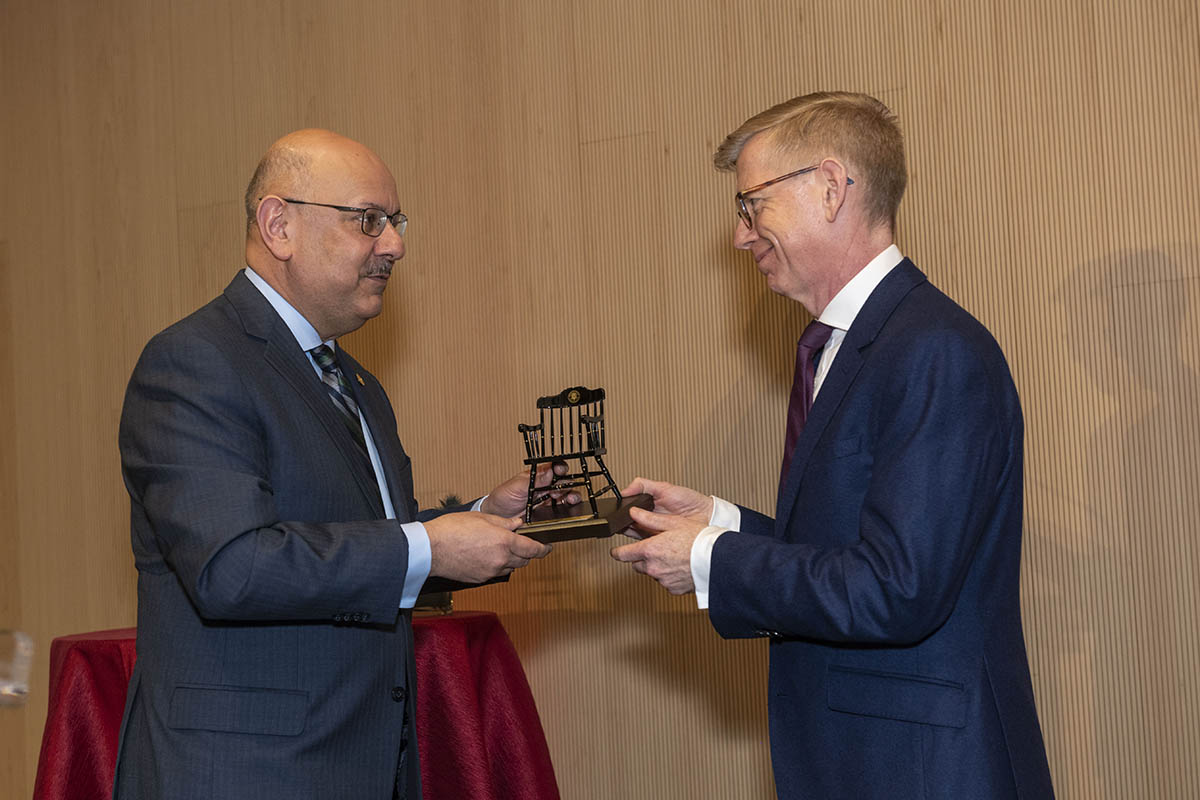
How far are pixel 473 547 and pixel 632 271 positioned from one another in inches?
69.1

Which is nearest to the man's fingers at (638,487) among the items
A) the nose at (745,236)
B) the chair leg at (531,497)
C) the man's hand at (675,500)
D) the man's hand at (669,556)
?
the man's hand at (675,500)

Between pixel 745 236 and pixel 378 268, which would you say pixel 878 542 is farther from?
pixel 378 268

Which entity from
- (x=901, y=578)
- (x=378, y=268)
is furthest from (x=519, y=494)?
(x=901, y=578)

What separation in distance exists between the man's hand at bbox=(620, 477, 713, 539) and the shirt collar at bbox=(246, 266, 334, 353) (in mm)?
815

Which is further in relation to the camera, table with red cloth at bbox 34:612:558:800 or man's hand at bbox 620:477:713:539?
table with red cloth at bbox 34:612:558:800

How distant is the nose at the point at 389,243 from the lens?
254 cm

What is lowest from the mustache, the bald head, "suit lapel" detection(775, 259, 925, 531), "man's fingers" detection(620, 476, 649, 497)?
"man's fingers" detection(620, 476, 649, 497)

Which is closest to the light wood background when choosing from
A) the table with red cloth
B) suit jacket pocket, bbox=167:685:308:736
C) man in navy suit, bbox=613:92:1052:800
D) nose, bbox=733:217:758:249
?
the table with red cloth

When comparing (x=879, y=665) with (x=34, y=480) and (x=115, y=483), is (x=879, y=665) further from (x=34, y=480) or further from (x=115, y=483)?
(x=34, y=480)

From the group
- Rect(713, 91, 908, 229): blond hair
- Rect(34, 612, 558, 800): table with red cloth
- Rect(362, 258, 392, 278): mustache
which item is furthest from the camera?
Rect(34, 612, 558, 800): table with red cloth

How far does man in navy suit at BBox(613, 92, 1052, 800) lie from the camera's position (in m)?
1.82

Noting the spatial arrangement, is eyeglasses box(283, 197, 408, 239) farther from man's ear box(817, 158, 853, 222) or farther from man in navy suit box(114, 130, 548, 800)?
man's ear box(817, 158, 853, 222)

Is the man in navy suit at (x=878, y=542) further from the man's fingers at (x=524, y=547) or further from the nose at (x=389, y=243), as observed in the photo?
the nose at (x=389, y=243)

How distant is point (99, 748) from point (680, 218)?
2.35 meters
